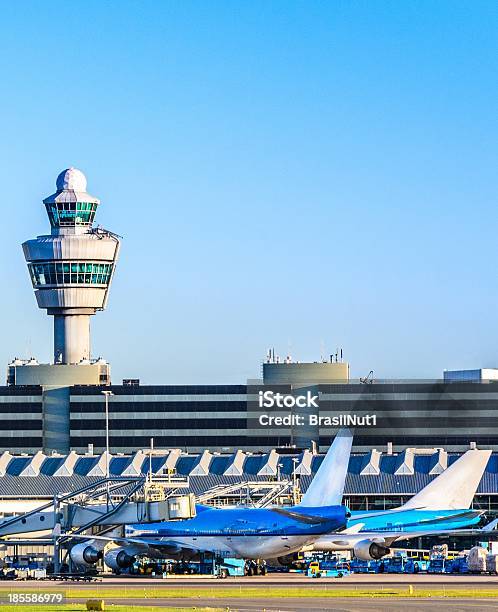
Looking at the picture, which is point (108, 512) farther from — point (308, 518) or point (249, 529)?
point (308, 518)

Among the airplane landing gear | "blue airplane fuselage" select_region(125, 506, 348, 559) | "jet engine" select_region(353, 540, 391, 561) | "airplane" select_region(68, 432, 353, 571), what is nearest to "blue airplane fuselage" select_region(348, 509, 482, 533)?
"jet engine" select_region(353, 540, 391, 561)

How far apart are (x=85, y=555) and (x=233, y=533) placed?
11.5 m

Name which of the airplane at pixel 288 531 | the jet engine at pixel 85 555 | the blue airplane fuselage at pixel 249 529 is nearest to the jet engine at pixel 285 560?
the airplane at pixel 288 531

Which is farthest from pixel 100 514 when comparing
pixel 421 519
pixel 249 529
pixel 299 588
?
pixel 299 588

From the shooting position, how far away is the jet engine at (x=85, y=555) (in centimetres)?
12725

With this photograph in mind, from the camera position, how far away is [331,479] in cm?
13450

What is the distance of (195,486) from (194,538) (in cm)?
5142

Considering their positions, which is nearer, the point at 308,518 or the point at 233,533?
the point at 308,518

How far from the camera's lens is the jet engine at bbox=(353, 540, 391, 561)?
131375 mm

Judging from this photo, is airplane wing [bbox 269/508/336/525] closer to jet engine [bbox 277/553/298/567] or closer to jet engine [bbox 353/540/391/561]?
jet engine [bbox 277/553/298/567]

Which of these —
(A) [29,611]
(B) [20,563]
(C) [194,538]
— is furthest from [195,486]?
(A) [29,611]

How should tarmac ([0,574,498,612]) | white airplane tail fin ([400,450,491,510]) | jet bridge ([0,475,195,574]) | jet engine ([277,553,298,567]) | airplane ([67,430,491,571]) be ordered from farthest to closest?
white airplane tail fin ([400,450,491,510]), jet engine ([277,553,298,567]), jet bridge ([0,475,195,574]), airplane ([67,430,491,571]), tarmac ([0,574,498,612])

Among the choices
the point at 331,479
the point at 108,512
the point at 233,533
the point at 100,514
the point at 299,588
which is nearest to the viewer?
the point at 299,588

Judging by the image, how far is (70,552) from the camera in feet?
421
